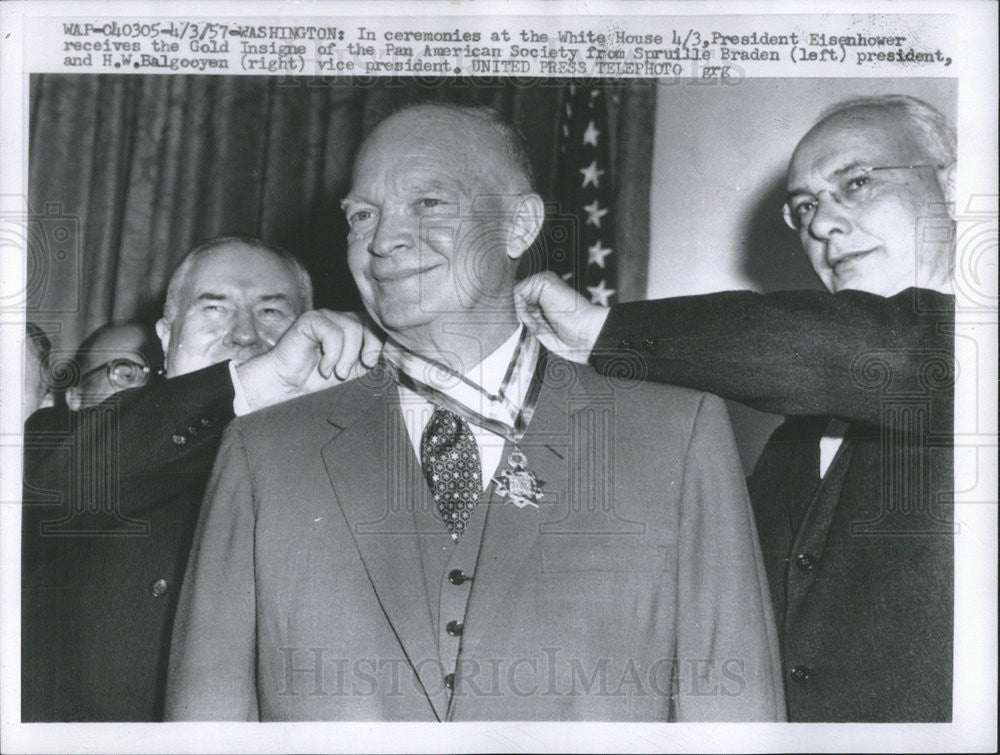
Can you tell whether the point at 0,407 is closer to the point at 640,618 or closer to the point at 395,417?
the point at 395,417

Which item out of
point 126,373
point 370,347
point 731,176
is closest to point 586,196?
point 731,176

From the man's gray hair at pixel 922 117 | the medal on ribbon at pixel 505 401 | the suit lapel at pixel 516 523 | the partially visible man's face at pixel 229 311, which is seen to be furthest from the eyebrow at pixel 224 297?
the man's gray hair at pixel 922 117

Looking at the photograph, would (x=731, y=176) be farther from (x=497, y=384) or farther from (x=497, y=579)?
(x=497, y=579)

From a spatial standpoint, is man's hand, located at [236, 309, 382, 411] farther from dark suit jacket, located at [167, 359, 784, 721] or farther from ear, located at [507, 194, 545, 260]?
ear, located at [507, 194, 545, 260]

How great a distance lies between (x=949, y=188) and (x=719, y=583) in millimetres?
835

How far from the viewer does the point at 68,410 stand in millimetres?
1839

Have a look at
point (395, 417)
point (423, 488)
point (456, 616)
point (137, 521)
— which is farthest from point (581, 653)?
point (137, 521)

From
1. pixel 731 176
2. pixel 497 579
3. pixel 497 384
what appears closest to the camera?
pixel 497 579

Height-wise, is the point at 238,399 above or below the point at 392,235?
below

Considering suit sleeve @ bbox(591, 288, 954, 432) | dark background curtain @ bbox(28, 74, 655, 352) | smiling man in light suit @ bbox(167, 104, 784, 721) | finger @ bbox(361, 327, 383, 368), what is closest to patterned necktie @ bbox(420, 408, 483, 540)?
smiling man in light suit @ bbox(167, 104, 784, 721)

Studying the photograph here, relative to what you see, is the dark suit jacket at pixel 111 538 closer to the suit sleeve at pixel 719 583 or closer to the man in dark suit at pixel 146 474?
the man in dark suit at pixel 146 474

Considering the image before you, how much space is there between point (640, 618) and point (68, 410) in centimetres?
106

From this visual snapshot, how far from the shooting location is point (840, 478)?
177 cm

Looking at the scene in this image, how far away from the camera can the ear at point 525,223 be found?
179 cm
